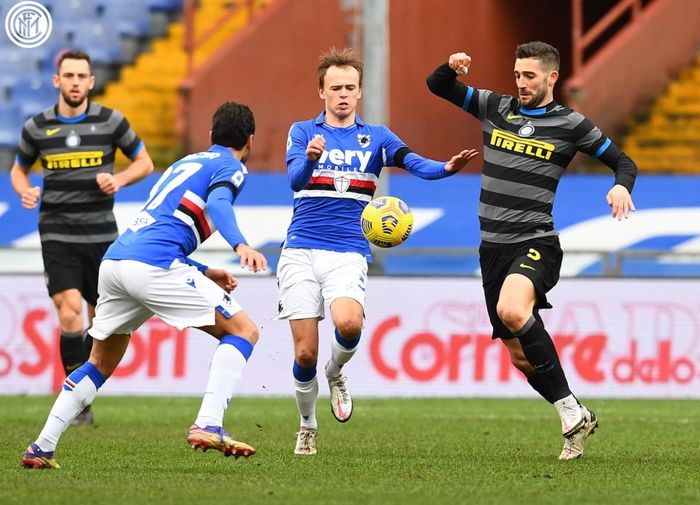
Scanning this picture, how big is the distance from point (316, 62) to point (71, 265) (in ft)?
32.6

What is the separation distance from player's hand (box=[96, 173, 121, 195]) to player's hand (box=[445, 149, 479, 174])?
2.66 meters

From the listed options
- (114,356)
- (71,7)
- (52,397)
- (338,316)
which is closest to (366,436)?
(338,316)

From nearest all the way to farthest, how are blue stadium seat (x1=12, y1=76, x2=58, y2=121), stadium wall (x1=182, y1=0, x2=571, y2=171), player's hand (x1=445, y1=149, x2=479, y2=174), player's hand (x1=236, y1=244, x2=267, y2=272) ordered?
player's hand (x1=236, y1=244, x2=267, y2=272) → player's hand (x1=445, y1=149, x2=479, y2=174) → stadium wall (x1=182, y1=0, x2=571, y2=171) → blue stadium seat (x1=12, y1=76, x2=58, y2=121)

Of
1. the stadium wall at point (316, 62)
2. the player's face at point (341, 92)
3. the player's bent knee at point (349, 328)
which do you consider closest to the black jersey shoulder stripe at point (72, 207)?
the player's face at point (341, 92)

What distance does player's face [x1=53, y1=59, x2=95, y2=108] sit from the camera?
33.8 feet

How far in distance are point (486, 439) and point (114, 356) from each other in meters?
3.09

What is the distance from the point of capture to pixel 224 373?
735 cm

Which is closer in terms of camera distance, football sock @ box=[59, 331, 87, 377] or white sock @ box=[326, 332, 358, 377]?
white sock @ box=[326, 332, 358, 377]

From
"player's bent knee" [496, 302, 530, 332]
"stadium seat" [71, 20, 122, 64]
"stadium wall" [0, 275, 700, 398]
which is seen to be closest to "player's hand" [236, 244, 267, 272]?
"player's bent knee" [496, 302, 530, 332]

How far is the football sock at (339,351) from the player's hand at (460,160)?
1.14m

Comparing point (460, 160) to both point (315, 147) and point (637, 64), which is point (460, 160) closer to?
point (315, 147)

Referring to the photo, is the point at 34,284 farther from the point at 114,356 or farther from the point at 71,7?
the point at 71,7

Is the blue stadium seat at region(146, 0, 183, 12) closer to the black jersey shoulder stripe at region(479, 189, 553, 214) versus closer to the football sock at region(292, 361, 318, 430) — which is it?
the football sock at region(292, 361, 318, 430)

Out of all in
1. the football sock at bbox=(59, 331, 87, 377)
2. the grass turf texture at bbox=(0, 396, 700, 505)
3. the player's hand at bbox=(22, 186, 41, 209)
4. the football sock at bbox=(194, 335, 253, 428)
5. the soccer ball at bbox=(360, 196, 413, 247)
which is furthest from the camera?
the football sock at bbox=(59, 331, 87, 377)
